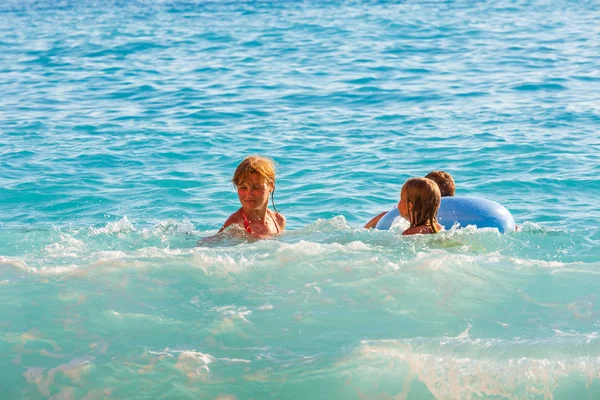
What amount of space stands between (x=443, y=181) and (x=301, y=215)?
72.6 inches

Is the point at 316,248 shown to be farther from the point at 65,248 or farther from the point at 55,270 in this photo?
the point at 65,248

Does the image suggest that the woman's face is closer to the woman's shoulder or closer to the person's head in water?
the woman's shoulder

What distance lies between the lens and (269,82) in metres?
15.3

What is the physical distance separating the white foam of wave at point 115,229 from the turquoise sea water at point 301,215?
29mm

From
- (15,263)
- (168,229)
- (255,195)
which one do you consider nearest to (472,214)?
(255,195)

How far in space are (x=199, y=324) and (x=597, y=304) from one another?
254 centimetres

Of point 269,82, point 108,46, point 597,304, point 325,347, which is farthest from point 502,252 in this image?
point 108,46

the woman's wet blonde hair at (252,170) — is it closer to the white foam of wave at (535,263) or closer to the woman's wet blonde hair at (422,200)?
the woman's wet blonde hair at (422,200)

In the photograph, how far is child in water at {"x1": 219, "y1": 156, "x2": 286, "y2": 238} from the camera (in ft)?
22.9

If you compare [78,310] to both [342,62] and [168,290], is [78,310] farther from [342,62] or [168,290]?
[342,62]

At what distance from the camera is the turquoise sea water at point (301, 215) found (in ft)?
16.1

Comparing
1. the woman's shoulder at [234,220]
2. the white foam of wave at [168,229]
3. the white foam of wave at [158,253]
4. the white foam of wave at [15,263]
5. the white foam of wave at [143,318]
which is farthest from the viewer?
the white foam of wave at [168,229]

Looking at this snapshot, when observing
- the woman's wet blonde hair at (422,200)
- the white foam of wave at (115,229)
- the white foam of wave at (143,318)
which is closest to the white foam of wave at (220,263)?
the white foam of wave at (143,318)

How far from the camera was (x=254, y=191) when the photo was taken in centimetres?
707
